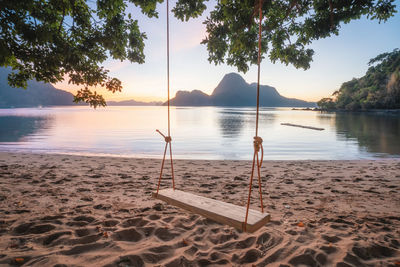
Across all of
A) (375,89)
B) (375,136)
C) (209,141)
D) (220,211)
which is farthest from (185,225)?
(375,89)

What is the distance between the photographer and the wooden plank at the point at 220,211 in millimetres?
2471

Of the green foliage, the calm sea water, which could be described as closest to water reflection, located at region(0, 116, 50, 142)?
the calm sea water

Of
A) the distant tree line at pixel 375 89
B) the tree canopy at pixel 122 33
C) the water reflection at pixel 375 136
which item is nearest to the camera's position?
the tree canopy at pixel 122 33

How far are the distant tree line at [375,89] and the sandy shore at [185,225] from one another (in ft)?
222

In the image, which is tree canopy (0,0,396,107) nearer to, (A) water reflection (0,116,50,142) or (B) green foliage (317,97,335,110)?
(A) water reflection (0,116,50,142)

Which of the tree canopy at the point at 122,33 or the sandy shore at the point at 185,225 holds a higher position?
the tree canopy at the point at 122,33

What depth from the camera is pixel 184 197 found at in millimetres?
3268

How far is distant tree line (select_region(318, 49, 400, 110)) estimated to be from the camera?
55.9 m

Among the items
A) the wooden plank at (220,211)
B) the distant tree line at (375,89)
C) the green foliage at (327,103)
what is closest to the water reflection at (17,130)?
the wooden plank at (220,211)

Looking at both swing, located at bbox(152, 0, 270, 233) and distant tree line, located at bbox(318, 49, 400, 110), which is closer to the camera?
swing, located at bbox(152, 0, 270, 233)

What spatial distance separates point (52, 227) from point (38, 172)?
13.9ft

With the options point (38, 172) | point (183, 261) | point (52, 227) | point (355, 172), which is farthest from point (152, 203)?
point (355, 172)

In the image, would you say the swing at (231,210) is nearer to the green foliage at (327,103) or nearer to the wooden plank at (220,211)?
the wooden plank at (220,211)

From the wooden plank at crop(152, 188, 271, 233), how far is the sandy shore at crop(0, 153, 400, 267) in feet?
1.29
